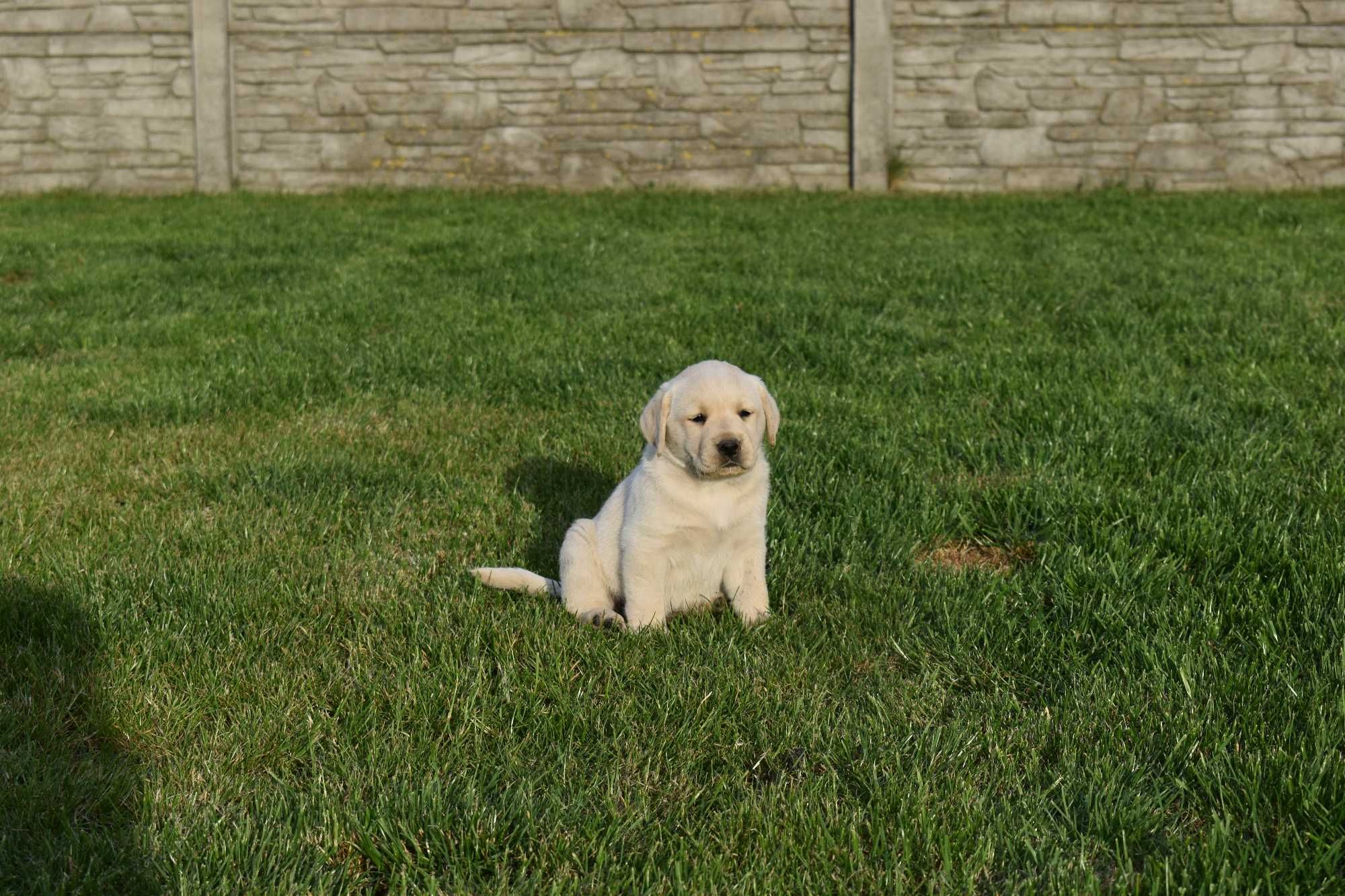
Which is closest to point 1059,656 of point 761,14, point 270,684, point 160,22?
point 270,684

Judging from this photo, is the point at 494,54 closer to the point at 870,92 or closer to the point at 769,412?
the point at 870,92

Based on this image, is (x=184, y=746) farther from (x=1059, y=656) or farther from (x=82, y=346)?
(x=82, y=346)

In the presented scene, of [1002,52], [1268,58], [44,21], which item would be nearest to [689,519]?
[1002,52]

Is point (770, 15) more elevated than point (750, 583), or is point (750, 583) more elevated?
point (770, 15)

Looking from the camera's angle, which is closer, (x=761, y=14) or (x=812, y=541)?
(x=812, y=541)

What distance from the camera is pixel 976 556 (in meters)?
3.73

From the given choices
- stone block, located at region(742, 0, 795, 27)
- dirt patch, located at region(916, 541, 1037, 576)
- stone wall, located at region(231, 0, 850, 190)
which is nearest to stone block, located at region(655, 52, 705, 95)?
stone wall, located at region(231, 0, 850, 190)

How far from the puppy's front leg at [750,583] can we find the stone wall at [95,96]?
14.0m

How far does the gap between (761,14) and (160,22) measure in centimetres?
777

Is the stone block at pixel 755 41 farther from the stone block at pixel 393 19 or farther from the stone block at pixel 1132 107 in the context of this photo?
the stone block at pixel 1132 107

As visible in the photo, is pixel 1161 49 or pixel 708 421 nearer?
pixel 708 421

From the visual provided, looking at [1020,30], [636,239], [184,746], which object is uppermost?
A: [1020,30]

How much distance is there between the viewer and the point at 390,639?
9.75 feet

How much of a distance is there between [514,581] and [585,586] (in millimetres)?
257
